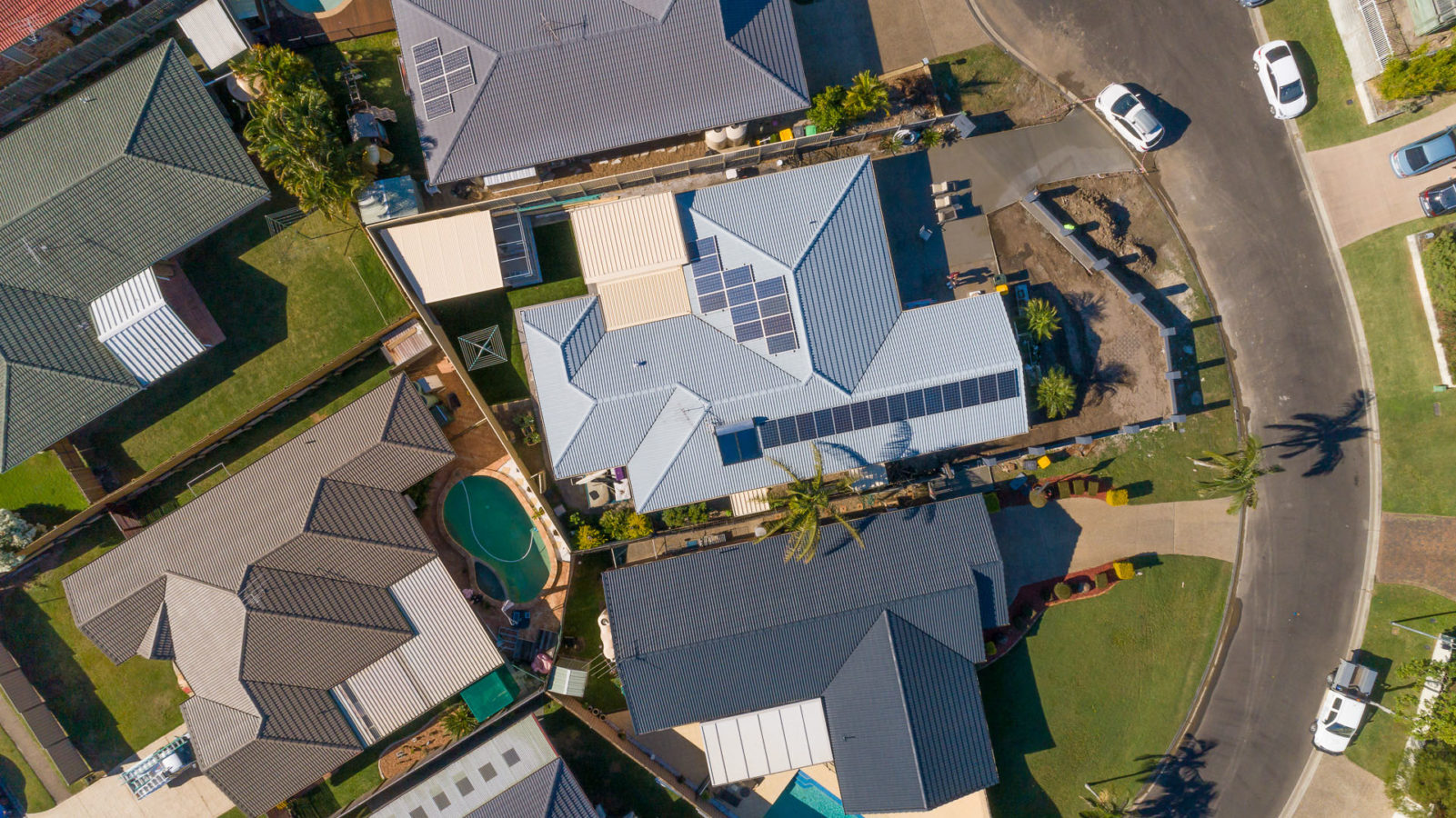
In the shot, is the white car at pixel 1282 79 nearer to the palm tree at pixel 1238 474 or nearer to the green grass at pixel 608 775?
the palm tree at pixel 1238 474

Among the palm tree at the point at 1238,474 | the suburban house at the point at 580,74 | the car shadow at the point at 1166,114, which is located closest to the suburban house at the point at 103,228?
Answer: the suburban house at the point at 580,74

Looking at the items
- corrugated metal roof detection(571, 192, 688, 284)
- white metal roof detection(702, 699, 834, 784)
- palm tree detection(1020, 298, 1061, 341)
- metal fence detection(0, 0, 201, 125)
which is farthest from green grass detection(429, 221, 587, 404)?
palm tree detection(1020, 298, 1061, 341)

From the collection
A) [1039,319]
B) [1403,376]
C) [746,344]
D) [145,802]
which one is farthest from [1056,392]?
[145,802]

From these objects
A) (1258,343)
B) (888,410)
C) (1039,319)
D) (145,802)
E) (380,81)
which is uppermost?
(380,81)

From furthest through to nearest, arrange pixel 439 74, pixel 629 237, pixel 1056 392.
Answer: pixel 1056 392, pixel 629 237, pixel 439 74

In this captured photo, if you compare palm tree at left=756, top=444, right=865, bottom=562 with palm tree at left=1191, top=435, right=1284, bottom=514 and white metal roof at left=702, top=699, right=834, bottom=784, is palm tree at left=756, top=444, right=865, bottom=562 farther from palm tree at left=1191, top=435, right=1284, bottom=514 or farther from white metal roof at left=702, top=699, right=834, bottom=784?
palm tree at left=1191, top=435, right=1284, bottom=514

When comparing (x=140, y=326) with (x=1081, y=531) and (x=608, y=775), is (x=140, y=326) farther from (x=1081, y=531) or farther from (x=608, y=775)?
(x=1081, y=531)
